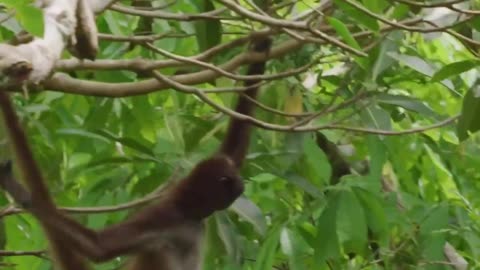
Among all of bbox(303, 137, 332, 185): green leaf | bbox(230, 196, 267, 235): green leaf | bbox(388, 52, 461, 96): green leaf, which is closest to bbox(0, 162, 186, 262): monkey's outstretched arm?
bbox(230, 196, 267, 235): green leaf

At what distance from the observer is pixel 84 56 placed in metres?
2.09

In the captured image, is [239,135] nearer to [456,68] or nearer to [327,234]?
[327,234]

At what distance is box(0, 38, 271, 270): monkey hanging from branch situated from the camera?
2602mm

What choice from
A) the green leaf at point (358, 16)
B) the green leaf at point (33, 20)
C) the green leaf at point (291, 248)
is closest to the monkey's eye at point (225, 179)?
the green leaf at point (291, 248)

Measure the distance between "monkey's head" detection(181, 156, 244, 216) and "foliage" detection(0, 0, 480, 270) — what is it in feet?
0.18

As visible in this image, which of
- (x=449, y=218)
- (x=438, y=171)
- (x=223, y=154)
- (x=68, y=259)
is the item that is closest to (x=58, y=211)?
(x=68, y=259)

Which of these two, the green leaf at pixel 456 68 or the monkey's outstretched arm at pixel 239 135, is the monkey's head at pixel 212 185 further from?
the green leaf at pixel 456 68

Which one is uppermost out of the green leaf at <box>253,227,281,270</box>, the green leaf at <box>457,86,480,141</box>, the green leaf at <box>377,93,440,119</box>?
the green leaf at <box>457,86,480,141</box>

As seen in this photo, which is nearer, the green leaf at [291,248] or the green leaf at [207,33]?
the green leaf at [207,33]

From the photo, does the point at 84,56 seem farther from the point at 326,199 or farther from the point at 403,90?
the point at 403,90

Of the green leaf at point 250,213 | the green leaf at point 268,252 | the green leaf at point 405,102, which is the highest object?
the green leaf at point 405,102

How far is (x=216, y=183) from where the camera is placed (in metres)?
3.34

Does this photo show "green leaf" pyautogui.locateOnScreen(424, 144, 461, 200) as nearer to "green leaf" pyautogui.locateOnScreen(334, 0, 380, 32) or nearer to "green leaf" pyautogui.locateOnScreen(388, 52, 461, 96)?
"green leaf" pyautogui.locateOnScreen(388, 52, 461, 96)

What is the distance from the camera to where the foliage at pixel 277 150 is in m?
3.18
